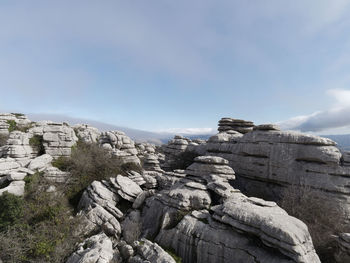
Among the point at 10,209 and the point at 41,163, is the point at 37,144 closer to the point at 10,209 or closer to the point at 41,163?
the point at 41,163

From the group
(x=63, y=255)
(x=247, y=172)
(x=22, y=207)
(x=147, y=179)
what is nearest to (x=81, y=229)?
(x=63, y=255)

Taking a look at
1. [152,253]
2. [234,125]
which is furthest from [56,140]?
[234,125]

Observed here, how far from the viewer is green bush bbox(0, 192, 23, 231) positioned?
1227cm

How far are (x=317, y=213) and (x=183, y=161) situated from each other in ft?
56.8

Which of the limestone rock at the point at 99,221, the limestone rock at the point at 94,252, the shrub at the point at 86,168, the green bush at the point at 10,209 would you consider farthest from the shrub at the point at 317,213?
the green bush at the point at 10,209

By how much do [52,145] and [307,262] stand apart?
1030 inches

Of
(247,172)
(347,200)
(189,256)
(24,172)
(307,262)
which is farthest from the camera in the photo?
(247,172)

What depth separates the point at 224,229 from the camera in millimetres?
9188

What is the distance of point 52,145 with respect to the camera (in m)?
21.7

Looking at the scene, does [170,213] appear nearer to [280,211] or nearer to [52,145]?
[280,211]

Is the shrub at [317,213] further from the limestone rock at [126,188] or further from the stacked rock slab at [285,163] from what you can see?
the limestone rock at [126,188]

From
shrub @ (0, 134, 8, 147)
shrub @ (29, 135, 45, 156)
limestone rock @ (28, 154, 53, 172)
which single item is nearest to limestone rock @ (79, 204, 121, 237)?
limestone rock @ (28, 154, 53, 172)

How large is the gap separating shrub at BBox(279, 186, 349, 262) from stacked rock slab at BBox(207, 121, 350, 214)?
0.76 meters

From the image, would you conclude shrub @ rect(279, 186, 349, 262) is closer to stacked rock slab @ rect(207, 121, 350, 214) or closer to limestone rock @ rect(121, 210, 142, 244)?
stacked rock slab @ rect(207, 121, 350, 214)
